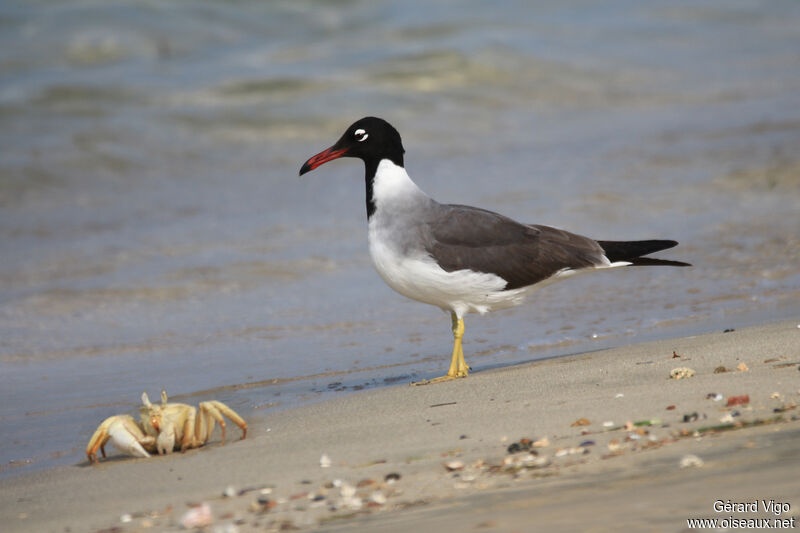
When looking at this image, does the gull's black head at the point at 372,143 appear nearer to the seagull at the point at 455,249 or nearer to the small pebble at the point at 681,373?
the seagull at the point at 455,249

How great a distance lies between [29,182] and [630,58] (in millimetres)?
11544

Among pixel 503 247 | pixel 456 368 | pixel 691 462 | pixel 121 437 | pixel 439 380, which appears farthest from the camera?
pixel 503 247

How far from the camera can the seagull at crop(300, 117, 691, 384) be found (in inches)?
218

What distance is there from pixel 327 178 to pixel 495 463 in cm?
942

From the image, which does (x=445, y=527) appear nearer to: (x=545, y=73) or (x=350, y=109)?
(x=350, y=109)

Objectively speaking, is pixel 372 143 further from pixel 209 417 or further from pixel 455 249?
pixel 209 417

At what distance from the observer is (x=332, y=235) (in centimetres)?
977

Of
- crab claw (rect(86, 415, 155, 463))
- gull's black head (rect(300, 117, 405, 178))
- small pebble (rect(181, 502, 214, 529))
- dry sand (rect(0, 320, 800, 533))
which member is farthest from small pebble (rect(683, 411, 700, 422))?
gull's black head (rect(300, 117, 405, 178))

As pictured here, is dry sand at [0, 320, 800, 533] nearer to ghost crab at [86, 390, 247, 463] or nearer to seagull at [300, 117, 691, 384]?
ghost crab at [86, 390, 247, 463]

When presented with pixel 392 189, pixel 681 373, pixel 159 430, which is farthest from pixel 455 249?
pixel 159 430

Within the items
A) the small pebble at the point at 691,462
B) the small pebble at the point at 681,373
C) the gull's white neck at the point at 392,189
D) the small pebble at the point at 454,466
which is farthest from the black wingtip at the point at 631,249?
the small pebble at the point at 691,462

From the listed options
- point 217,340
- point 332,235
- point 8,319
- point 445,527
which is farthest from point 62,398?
point 332,235

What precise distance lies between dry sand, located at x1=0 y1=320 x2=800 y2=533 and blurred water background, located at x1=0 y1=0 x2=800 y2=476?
1.90 feet

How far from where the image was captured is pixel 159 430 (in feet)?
14.5
